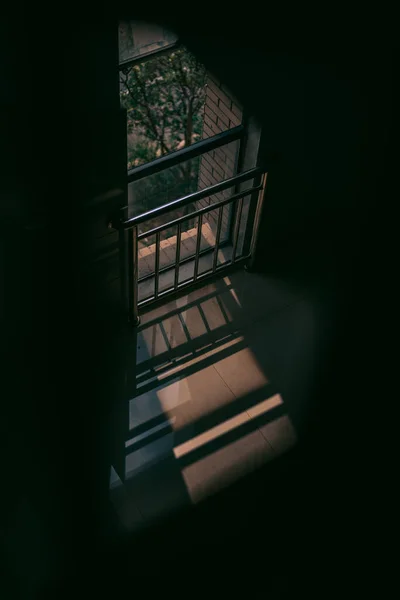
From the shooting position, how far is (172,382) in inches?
132

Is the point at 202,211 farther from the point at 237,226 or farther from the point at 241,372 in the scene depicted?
the point at 241,372

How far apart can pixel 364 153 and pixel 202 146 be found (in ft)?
3.49

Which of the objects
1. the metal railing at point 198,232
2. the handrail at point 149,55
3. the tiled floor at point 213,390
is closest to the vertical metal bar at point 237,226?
the metal railing at point 198,232

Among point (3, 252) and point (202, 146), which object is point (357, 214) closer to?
point (202, 146)

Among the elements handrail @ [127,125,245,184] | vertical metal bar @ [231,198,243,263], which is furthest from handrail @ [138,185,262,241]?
handrail @ [127,125,245,184]

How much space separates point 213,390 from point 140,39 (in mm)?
1688

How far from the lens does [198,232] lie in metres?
3.42

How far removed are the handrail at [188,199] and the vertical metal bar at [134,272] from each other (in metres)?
0.05

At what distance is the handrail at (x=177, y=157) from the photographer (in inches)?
117

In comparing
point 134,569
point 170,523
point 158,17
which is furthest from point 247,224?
point 134,569

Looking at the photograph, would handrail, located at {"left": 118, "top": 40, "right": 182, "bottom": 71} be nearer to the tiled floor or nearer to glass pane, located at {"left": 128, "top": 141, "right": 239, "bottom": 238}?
glass pane, located at {"left": 128, "top": 141, "right": 239, "bottom": 238}

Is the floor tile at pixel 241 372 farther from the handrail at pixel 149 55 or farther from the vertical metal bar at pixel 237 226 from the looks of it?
A: the handrail at pixel 149 55

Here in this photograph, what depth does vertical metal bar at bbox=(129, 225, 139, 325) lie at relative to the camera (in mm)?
3106

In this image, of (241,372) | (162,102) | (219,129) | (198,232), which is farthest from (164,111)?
(241,372)
